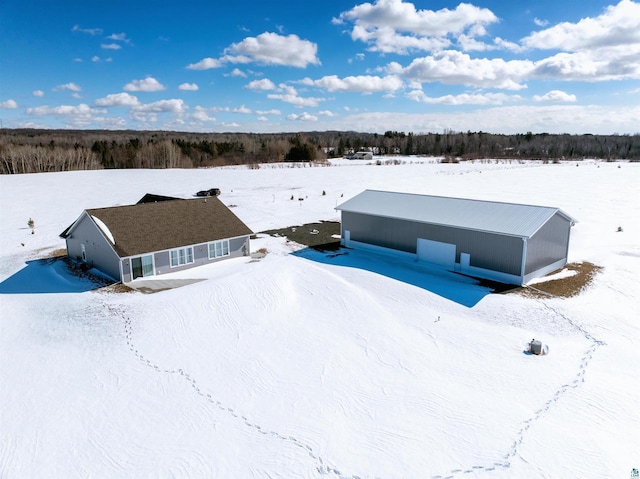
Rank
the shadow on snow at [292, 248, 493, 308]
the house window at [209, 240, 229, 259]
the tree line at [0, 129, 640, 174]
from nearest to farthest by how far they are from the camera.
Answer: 1. the shadow on snow at [292, 248, 493, 308]
2. the house window at [209, 240, 229, 259]
3. the tree line at [0, 129, 640, 174]

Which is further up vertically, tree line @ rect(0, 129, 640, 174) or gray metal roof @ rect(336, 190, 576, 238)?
tree line @ rect(0, 129, 640, 174)

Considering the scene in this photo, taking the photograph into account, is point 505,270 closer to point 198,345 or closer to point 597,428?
point 597,428

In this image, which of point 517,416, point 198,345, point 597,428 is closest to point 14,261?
point 198,345

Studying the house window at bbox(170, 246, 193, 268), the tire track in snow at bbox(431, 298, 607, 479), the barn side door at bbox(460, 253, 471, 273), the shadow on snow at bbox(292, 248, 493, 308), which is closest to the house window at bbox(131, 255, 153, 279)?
Answer: the house window at bbox(170, 246, 193, 268)

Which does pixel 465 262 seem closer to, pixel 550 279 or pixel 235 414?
pixel 550 279

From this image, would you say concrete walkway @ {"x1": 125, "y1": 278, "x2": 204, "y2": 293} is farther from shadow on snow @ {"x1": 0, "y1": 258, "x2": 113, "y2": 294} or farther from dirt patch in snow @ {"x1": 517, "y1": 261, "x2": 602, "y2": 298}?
dirt patch in snow @ {"x1": 517, "y1": 261, "x2": 602, "y2": 298}

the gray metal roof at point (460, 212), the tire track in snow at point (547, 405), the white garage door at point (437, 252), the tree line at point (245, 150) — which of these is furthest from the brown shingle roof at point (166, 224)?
the tree line at point (245, 150)
